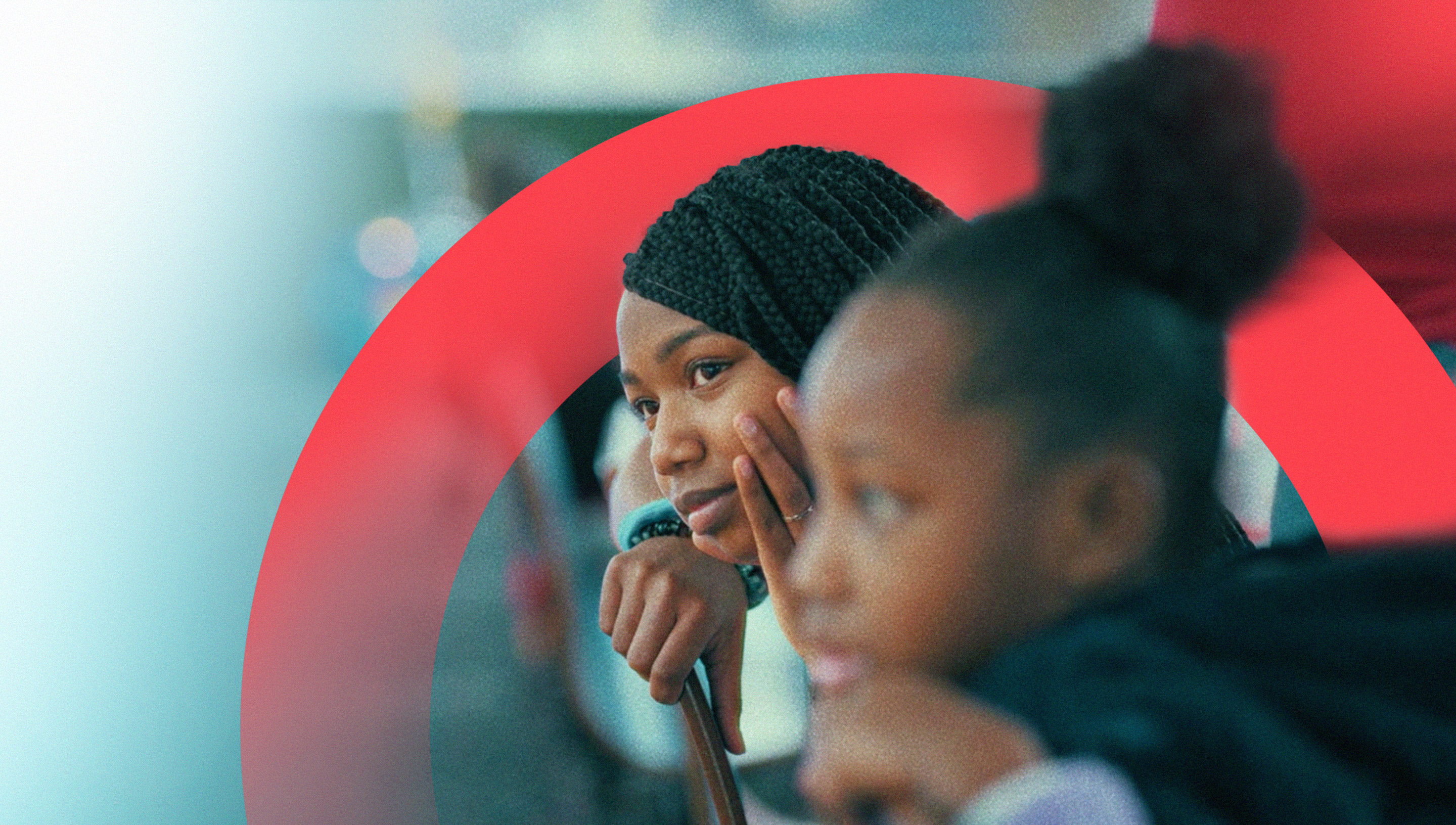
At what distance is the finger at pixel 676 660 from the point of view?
81 centimetres

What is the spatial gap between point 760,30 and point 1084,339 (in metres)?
0.57

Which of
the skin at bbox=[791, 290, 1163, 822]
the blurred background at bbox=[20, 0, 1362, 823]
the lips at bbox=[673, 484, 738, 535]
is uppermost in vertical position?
the blurred background at bbox=[20, 0, 1362, 823]

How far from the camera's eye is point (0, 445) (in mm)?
869

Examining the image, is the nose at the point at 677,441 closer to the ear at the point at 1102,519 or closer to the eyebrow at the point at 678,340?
the eyebrow at the point at 678,340

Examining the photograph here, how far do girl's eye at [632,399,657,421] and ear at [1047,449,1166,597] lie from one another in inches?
13.5

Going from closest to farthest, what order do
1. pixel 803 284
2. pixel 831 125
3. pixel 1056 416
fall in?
pixel 1056 416
pixel 803 284
pixel 831 125

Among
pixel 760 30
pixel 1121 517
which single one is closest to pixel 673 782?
pixel 1121 517

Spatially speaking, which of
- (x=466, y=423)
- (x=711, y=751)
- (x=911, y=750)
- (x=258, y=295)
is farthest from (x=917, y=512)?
(x=258, y=295)

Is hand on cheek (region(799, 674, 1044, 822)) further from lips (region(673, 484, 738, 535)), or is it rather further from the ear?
lips (region(673, 484, 738, 535))

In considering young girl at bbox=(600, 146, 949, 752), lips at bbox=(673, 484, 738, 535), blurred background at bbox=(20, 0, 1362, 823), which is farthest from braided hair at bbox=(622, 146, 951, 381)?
blurred background at bbox=(20, 0, 1362, 823)

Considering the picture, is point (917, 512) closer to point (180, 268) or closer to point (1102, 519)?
point (1102, 519)

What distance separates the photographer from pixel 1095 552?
43 cm

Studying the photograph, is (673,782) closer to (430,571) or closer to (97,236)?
(430,571)

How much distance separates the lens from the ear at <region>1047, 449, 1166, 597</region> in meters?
0.43
